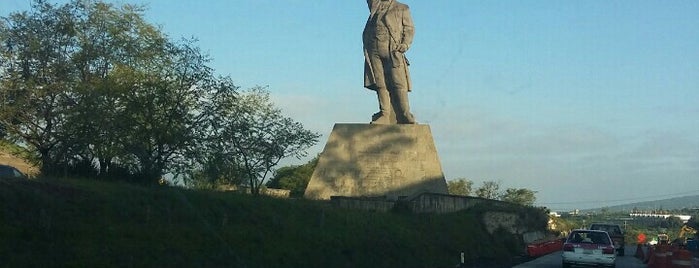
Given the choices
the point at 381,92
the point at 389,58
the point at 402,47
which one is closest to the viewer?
the point at 402,47

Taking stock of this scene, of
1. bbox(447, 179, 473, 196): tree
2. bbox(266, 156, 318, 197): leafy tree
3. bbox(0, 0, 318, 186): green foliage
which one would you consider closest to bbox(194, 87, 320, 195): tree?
bbox(0, 0, 318, 186): green foliage

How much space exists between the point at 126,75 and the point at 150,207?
10.4m

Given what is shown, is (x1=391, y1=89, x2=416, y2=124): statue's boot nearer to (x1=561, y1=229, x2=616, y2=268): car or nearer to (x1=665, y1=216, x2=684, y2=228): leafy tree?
(x1=561, y1=229, x2=616, y2=268): car

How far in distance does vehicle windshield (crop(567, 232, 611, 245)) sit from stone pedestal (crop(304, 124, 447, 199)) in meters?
9.79

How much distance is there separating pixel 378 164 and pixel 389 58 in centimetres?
506

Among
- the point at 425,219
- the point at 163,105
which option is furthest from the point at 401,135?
the point at 163,105

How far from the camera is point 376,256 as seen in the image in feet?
78.1

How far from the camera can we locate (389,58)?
3878 cm

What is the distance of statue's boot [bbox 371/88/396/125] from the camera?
38.9 m

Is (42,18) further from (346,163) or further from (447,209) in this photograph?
(447,209)

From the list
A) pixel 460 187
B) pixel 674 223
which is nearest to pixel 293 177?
pixel 460 187

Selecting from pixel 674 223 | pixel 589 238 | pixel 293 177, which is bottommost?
pixel 589 238

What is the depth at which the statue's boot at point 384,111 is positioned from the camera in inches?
1531

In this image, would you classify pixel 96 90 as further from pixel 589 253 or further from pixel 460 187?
pixel 460 187
